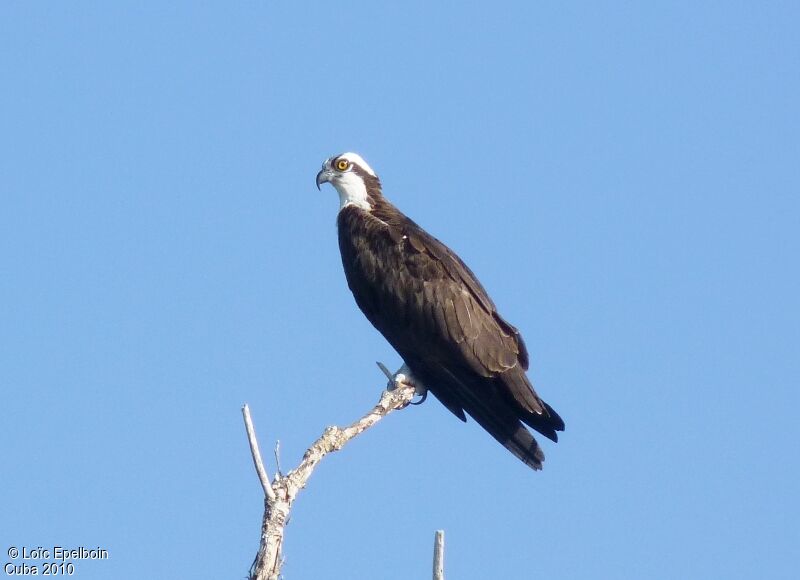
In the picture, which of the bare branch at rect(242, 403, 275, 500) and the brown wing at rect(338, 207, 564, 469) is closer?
the bare branch at rect(242, 403, 275, 500)

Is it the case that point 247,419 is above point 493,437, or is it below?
below

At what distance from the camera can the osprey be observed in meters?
10.0

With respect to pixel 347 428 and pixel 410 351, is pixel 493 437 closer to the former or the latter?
pixel 410 351

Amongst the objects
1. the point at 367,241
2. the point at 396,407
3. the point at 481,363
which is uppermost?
the point at 367,241

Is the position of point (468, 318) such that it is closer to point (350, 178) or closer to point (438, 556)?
point (350, 178)

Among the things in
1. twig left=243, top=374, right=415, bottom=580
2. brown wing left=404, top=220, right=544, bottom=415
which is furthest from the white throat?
twig left=243, top=374, right=415, bottom=580

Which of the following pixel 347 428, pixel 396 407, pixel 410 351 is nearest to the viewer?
pixel 347 428

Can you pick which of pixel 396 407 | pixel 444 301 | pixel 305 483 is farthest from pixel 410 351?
pixel 305 483

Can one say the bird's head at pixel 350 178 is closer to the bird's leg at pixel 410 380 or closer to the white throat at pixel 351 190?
the white throat at pixel 351 190

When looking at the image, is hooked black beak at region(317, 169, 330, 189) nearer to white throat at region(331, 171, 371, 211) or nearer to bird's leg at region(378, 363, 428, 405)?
white throat at region(331, 171, 371, 211)

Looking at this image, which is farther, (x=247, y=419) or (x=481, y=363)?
(x=481, y=363)

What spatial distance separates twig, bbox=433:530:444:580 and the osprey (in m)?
3.85

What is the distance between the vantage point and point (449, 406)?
1022cm

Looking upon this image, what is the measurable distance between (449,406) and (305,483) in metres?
3.55
